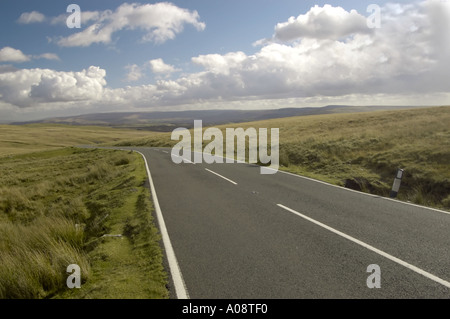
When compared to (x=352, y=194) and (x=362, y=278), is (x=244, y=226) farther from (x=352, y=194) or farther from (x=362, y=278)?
(x=352, y=194)

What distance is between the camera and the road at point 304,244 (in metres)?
4.07

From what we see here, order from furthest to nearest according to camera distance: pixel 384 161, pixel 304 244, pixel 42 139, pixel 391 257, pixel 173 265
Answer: pixel 42 139 → pixel 384 161 → pixel 304 244 → pixel 391 257 → pixel 173 265

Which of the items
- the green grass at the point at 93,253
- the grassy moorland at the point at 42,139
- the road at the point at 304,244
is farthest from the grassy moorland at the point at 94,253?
the grassy moorland at the point at 42,139

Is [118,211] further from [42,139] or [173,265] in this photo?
[42,139]

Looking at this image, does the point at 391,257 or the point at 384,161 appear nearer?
the point at 391,257

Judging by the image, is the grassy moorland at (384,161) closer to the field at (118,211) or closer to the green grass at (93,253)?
the field at (118,211)

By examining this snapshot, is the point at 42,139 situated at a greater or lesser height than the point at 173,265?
lesser

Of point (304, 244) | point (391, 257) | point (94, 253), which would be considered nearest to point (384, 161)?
point (391, 257)

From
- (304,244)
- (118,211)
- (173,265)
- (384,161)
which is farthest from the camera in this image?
(384,161)

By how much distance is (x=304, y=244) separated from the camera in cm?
558

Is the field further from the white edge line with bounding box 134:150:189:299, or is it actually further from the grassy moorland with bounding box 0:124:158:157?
the grassy moorland with bounding box 0:124:158:157

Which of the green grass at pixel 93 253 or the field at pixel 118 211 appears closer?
the green grass at pixel 93 253
